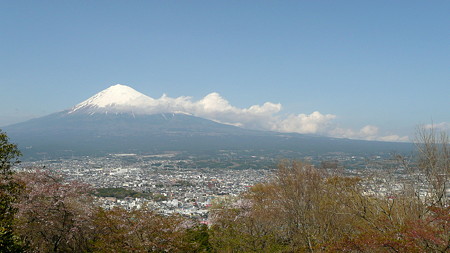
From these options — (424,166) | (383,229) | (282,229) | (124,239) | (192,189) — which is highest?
(424,166)

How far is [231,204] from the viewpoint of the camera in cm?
1581

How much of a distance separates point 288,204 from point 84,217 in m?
7.36

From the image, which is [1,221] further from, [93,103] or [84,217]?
[93,103]

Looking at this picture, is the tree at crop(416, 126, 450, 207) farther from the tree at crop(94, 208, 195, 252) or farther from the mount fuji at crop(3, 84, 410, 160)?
the mount fuji at crop(3, 84, 410, 160)

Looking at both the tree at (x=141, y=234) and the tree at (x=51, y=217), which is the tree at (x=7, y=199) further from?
the tree at (x=141, y=234)

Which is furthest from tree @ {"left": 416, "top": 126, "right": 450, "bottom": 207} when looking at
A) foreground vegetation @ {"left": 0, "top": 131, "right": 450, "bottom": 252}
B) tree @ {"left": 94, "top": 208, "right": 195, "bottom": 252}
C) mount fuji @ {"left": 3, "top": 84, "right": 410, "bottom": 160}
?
mount fuji @ {"left": 3, "top": 84, "right": 410, "bottom": 160}

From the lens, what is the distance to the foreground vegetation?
7082mm

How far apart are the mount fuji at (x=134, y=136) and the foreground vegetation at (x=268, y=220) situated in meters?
91.1

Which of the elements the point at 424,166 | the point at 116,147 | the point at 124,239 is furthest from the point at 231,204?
the point at 116,147

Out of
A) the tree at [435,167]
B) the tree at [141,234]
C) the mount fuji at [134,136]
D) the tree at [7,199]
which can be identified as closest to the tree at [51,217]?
the tree at [7,199]

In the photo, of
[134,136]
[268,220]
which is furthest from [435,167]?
[134,136]

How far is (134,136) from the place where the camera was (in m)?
→ 146

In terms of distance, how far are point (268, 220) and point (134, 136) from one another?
141108 mm

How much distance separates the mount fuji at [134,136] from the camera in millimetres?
114500
